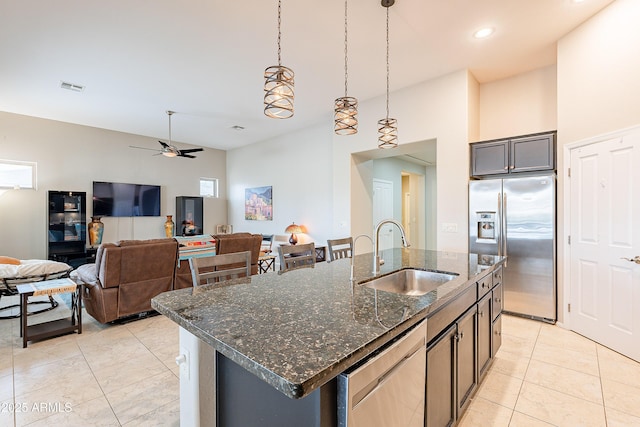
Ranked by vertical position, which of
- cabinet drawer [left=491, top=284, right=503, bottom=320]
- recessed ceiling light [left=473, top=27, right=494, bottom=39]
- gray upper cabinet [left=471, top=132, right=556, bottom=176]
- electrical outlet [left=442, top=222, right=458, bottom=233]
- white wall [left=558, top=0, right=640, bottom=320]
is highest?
recessed ceiling light [left=473, top=27, right=494, bottom=39]

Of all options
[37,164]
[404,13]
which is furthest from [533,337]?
[37,164]

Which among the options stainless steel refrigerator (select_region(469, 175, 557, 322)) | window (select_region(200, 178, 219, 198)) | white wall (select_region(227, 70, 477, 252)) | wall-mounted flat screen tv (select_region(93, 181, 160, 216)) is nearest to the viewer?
stainless steel refrigerator (select_region(469, 175, 557, 322))

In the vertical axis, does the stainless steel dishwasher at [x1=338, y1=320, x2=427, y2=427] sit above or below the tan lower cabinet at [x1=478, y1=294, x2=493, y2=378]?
above

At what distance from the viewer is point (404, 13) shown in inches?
116

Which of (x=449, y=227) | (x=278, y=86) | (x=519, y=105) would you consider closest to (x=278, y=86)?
(x=278, y=86)

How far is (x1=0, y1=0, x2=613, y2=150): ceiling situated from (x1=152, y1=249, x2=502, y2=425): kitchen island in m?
2.66

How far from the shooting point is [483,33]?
130 inches

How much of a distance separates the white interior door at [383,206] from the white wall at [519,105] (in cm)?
272

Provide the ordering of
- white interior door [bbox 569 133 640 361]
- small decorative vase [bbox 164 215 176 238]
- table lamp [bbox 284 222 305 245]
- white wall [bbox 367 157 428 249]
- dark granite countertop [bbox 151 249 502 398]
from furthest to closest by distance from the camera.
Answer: small decorative vase [bbox 164 215 176 238]
white wall [bbox 367 157 428 249]
table lamp [bbox 284 222 305 245]
white interior door [bbox 569 133 640 361]
dark granite countertop [bbox 151 249 502 398]

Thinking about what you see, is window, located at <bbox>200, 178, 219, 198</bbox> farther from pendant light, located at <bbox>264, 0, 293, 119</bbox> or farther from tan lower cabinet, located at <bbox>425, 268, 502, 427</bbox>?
tan lower cabinet, located at <bbox>425, 268, 502, 427</bbox>

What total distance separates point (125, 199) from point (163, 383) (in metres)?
5.79

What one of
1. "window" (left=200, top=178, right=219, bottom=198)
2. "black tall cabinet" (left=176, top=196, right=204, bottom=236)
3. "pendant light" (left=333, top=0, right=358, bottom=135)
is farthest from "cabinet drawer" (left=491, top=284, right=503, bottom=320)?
"window" (left=200, top=178, right=219, bottom=198)

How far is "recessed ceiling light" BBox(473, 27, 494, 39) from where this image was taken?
3225 millimetres

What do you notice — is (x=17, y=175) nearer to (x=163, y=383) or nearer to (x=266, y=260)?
(x=266, y=260)
